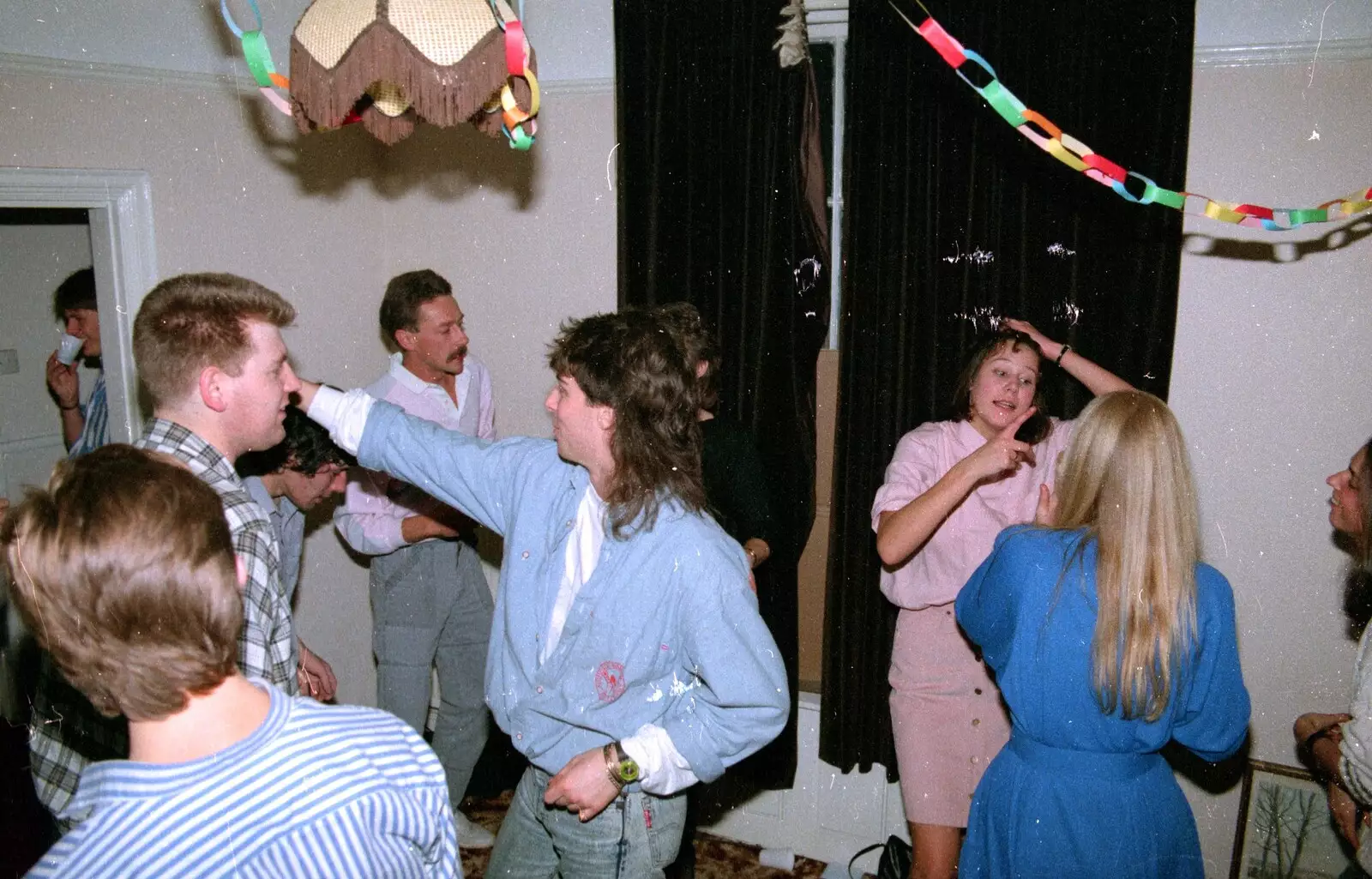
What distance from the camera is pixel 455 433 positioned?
6.91 feet

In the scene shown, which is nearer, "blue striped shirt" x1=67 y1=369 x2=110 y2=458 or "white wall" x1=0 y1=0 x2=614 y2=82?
"white wall" x1=0 y1=0 x2=614 y2=82

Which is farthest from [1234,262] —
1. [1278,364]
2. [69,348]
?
[69,348]

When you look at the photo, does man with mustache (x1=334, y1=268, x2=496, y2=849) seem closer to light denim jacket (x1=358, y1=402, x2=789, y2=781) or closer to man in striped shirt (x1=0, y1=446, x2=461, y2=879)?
light denim jacket (x1=358, y1=402, x2=789, y2=781)

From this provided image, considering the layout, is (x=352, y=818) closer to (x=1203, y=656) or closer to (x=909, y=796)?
(x=1203, y=656)

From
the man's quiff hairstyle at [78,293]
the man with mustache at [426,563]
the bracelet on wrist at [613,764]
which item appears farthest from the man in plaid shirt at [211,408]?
the man's quiff hairstyle at [78,293]

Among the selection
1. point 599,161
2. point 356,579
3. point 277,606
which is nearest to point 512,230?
point 599,161

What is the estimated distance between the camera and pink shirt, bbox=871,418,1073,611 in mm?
2689

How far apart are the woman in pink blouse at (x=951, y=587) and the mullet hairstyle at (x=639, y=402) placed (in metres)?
0.94

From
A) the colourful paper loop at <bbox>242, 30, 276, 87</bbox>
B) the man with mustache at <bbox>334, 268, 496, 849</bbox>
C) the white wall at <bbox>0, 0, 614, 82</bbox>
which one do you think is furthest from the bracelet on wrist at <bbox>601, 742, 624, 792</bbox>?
the white wall at <bbox>0, 0, 614, 82</bbox>

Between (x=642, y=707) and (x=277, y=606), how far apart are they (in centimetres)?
74

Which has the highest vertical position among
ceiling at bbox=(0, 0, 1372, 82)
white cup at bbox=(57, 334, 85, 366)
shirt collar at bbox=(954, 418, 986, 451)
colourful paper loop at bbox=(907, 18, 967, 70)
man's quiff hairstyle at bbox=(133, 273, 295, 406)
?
Result: ceiling at bbox=(0, 0, 1372, 82)

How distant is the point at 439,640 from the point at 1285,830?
2838 mm

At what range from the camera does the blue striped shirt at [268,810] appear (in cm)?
108

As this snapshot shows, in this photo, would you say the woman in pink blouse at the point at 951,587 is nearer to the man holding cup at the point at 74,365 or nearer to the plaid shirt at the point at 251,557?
the plaid shirt at the point at 251,557
